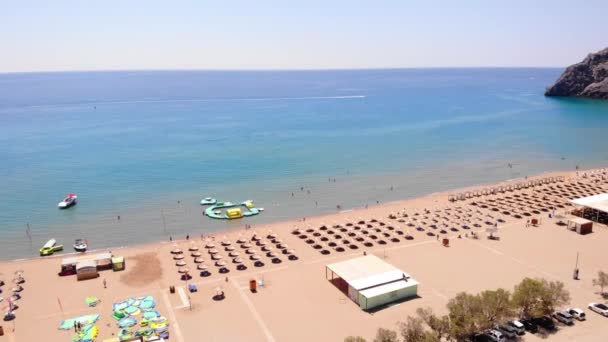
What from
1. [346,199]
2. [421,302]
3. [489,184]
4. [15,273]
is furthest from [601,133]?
[15,273]

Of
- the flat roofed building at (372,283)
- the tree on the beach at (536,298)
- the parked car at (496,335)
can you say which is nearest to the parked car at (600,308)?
the tree on the beach at (536,298)

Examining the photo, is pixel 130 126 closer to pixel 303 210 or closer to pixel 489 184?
pixel 303 210

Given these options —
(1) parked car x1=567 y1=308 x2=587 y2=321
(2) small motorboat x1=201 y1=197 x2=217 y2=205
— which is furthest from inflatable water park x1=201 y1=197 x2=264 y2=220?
(1) parked car x1=567 y1=308 x2=587 y2=321

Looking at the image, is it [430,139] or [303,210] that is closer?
[303,210]

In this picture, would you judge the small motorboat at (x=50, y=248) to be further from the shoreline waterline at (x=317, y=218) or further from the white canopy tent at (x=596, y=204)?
the white canopy tent at (x=596, y=204)

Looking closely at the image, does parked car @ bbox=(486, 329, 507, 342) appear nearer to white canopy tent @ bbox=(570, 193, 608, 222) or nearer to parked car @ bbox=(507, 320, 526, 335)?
parked car @ bbox=(507, 320, 526, 335)
